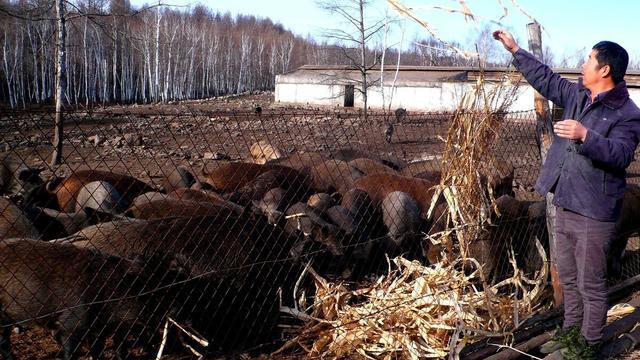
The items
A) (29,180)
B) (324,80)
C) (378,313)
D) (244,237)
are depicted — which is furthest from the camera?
(324,80)

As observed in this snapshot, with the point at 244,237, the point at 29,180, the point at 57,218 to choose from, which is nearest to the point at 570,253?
the point at 244,237

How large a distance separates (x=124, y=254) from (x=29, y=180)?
4.11 m

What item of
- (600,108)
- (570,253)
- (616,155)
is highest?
(600,108)

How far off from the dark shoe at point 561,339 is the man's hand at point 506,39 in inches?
81.9

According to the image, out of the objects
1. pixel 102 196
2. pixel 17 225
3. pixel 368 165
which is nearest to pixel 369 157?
pixel 368 165

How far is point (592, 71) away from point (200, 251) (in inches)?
140

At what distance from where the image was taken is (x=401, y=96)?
3691 centimetres

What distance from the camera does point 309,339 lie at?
16.6 ft

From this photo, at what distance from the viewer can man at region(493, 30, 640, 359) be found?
3975mm

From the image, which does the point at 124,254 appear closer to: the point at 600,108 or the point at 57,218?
the point at 57,218

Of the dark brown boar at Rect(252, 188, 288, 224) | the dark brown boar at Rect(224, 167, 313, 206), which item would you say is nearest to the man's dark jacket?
the dark brown boar at Rect(252, 188, 288, 224)

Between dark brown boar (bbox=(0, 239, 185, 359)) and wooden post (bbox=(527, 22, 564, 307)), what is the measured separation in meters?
3.39

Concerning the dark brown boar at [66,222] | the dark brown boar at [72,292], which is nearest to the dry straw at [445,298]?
the dark brown boar at [72,292]

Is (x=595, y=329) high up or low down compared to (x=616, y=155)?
down
